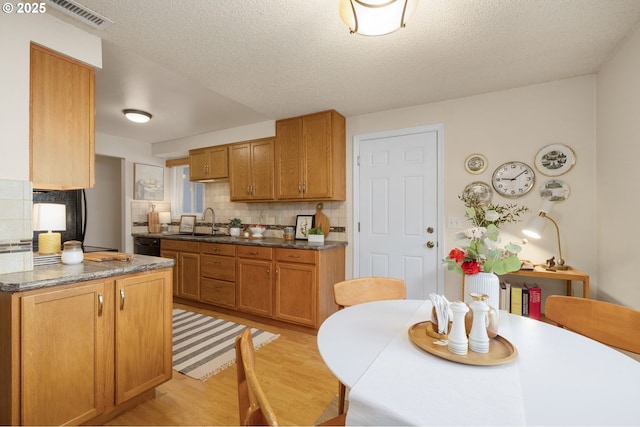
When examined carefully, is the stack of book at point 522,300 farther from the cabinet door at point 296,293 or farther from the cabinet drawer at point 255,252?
the cabinet drawer at point 255,252

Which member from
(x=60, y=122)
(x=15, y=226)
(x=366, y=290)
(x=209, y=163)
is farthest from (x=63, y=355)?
(x=209, y=163)

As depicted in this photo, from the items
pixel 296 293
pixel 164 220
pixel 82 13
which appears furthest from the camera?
pixel 164 220

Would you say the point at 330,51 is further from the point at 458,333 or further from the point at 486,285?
the point at 458,333

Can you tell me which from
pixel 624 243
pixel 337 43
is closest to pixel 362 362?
pixel 337 43

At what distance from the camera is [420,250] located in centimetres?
299

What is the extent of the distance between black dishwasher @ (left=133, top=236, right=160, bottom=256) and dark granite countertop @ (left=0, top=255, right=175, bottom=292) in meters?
2.29

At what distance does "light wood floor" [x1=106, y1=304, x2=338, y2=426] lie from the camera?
1.71 m

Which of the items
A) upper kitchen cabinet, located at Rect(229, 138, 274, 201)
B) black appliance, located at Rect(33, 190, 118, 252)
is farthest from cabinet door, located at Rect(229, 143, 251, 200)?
black appliance, located at Rect(33, 190, 118, 252)

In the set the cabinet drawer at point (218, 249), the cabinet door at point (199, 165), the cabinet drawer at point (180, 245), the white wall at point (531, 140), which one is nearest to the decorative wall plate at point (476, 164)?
the white wall at point (531, 140)

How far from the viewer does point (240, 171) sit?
3826 mm

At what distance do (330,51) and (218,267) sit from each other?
2.67m

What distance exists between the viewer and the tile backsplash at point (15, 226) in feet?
4.95

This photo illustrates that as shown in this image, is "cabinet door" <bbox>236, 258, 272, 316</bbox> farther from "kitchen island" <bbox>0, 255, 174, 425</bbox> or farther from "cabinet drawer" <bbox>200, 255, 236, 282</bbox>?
"kitchen island" <bbox>0, 255, 174, 425</bbox>

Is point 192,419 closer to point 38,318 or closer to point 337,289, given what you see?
point 38,318
